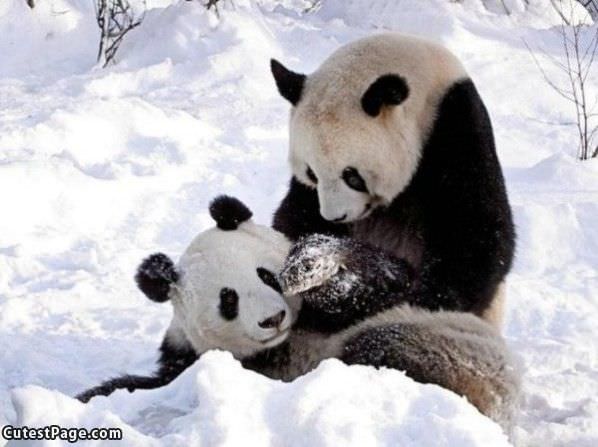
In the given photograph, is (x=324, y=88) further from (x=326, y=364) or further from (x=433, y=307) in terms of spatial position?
(x=326, y=364)

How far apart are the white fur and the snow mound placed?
0.78 metres

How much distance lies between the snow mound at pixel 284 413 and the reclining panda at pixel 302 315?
724 mm

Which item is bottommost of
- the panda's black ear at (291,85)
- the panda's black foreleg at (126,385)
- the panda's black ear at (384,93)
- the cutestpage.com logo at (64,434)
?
the panda's black foreleg at (126,385)

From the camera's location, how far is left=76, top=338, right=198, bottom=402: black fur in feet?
11.8

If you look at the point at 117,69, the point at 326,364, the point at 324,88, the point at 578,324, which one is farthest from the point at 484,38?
the point at 326,364

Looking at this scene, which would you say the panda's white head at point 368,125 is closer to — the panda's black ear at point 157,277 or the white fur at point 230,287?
the white fur at point 230,287

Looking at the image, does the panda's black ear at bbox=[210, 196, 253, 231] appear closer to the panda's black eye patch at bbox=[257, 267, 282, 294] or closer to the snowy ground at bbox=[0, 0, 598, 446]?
the panda's black eye patch at bbox=[257, 267, 282, 294]

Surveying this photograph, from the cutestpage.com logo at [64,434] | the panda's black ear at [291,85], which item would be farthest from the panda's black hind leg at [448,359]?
the cutestpage.com logo at [64,434]

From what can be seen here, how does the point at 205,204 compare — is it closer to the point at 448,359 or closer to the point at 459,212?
the point at 459,212

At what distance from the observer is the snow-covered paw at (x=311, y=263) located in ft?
11.0

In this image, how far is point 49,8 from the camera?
1023 centimetres


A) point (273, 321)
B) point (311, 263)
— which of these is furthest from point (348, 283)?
point (273, 321)

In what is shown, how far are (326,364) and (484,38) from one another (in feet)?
25.3

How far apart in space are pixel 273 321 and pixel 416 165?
78cm
